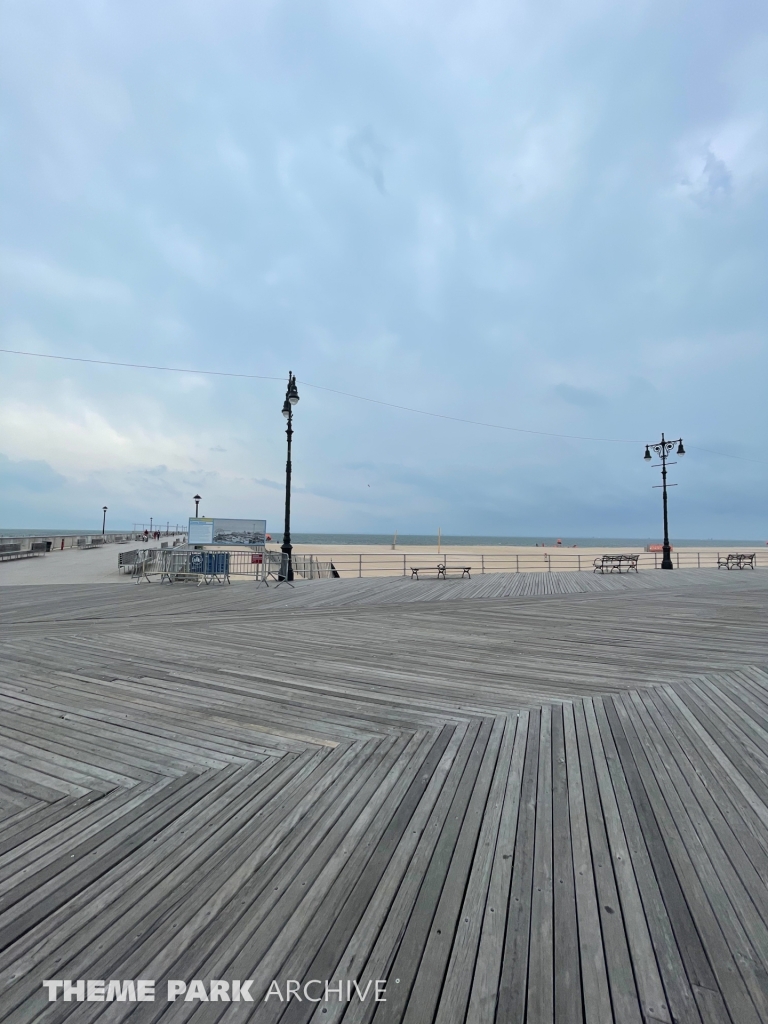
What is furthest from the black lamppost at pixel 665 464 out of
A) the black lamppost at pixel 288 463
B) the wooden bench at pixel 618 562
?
the black lamppost at pixel 288 463

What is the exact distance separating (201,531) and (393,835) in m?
12.7

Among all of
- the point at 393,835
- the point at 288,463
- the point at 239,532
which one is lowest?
the point at 393,835

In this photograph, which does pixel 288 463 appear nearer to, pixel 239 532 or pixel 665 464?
pixel 239 532

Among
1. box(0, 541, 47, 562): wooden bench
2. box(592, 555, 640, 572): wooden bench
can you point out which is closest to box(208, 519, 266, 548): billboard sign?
box(0, 541, 47, 562): wooden bench

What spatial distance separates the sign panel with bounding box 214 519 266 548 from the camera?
45.7 ft

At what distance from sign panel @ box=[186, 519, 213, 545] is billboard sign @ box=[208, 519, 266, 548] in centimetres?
16

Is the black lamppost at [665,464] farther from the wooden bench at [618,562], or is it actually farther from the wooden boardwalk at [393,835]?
the wooden boardwalk at [393,835]

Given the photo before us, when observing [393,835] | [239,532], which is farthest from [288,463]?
[393,835]

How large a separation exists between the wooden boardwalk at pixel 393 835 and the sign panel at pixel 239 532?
8160 millimetres

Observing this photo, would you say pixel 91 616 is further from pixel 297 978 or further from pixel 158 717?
pixel 297 978

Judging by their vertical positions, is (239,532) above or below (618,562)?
above

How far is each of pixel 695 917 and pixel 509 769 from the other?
4.40 feet

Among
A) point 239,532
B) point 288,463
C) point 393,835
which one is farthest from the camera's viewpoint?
point 288,463

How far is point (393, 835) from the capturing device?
8.39 feet
